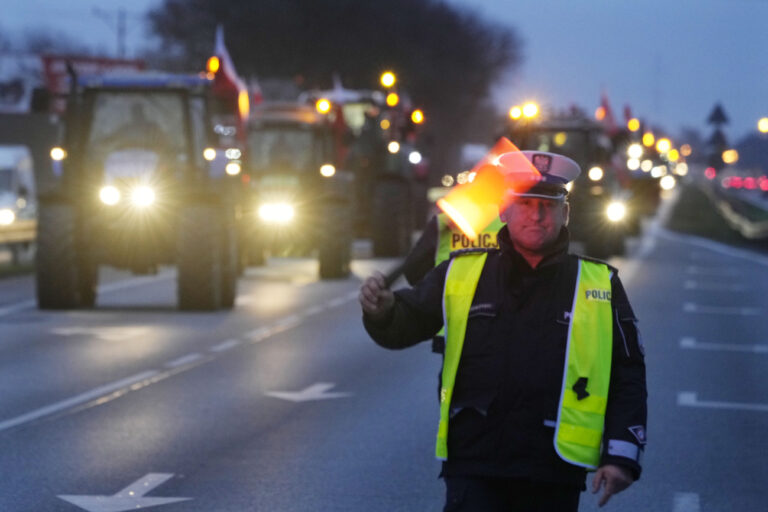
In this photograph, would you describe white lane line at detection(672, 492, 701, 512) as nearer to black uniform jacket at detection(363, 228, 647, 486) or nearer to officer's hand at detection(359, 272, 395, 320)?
black uniform jacket at detection(363, 228, 647, 486)

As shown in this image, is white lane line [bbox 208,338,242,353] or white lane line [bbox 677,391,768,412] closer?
white lane line [bbox 677,391,768,412]

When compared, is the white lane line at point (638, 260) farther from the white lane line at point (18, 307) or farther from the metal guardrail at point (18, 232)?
the metal guardrail at point (18, 232)

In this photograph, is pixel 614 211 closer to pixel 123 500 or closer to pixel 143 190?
pixel 143 190

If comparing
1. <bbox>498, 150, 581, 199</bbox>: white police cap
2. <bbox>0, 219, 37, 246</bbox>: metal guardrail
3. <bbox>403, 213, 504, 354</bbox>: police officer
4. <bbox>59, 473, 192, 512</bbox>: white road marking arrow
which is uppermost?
<bbox>498, 150, 581, 199</bbox>: white police cap

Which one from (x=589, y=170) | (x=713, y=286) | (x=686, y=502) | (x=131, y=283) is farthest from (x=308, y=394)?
(x=589, y=170)

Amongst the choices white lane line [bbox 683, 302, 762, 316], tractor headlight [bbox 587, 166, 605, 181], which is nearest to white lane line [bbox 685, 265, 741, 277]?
tractor headlight [bbox 587, 166, 605, 181]

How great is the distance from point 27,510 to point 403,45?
85.2 meters

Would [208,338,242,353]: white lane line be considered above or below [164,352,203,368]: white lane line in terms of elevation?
below

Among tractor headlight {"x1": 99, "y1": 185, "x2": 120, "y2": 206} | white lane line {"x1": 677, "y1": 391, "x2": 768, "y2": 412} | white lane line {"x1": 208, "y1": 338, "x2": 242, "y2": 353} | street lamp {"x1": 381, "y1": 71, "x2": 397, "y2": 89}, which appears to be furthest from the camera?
street lamp {"x1": 381, "y1": 71, "x2": 397, "y2": 89}

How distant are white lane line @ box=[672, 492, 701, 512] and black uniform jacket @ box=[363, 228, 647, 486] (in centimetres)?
383

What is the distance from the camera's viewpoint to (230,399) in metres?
13.3

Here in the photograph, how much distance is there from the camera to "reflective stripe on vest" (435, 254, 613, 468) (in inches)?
207

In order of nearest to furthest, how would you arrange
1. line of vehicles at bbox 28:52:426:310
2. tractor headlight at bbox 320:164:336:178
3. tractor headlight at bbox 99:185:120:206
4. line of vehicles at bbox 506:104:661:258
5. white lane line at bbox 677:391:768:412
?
1. white lane line at bbox 677:391:768:412
2. line of vehicles at bbox 28:52:426:310
3. tractor headlight at bbox 99:185:120:206
4. tractor headlight at bbox 320:164:336:178
5. line of vehicles at bbox 506:104:661:258

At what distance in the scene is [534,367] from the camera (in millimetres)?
5309
